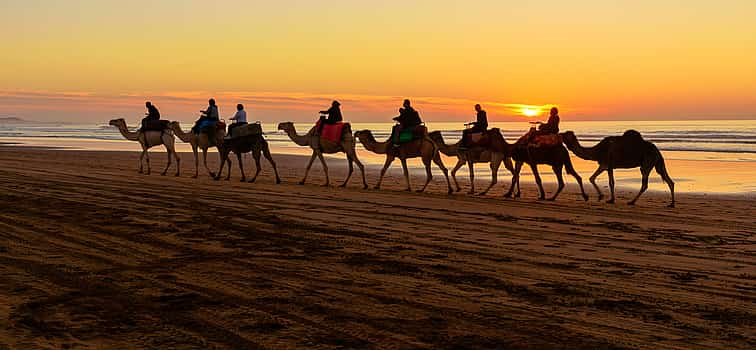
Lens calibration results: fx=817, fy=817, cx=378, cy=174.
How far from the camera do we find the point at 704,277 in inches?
356

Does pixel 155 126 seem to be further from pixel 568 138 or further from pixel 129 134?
pixel 568 138

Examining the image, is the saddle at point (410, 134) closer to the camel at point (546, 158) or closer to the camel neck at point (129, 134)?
the camel at point (546, 158)

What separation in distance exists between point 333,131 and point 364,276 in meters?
14.6

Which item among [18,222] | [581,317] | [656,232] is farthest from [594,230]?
[18,222]

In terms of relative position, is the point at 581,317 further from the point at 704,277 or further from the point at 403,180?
the point at 403,180

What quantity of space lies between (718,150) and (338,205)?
35.1 meters

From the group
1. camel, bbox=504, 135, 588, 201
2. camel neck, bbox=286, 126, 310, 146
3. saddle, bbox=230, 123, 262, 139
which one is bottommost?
camel, bbox=504, 135, 588, 201

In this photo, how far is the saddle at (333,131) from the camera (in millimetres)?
22922

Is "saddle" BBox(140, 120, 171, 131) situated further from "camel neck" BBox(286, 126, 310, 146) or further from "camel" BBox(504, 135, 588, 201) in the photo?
"camel" BBox(504, 135, 588, 201)

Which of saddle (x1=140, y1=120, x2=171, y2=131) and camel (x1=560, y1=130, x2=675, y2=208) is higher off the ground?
saddle (x1=140, y1=120, x2=171, y2=131)

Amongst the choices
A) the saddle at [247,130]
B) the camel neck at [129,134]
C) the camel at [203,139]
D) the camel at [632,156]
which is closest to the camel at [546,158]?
the camel at [632,156]

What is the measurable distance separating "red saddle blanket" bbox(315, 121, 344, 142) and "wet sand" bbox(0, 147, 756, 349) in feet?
22.1

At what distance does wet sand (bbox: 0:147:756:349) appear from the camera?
637 centimetres

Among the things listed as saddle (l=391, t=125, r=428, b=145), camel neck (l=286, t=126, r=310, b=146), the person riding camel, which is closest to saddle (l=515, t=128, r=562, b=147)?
the person riding camel
